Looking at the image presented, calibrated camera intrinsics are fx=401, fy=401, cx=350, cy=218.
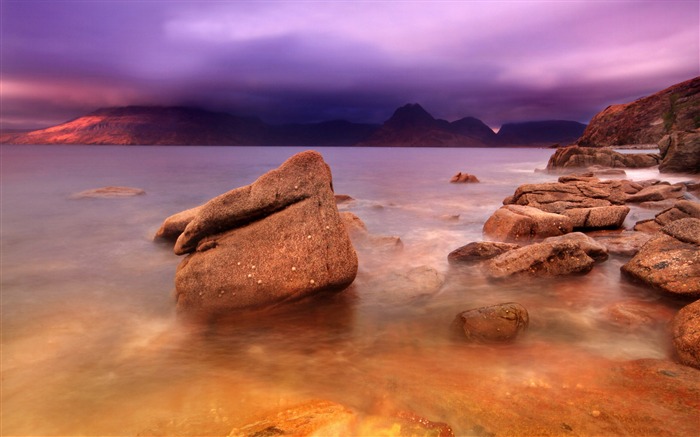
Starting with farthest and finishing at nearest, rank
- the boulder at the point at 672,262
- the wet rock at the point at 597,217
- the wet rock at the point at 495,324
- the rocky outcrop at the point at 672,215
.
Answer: the wet rock at the point at 597,217, the rocky outcrop at the point at 672,215, the boulder at the point at 672,262, the wet rock at the point at 495,324

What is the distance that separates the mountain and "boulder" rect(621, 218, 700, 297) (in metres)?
91.8

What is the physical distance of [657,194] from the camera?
691 inches

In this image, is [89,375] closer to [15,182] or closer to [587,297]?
[587,297]

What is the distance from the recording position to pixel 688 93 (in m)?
99.8

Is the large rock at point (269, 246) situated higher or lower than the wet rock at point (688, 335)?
higher

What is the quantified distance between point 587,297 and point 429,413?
5.04 metres

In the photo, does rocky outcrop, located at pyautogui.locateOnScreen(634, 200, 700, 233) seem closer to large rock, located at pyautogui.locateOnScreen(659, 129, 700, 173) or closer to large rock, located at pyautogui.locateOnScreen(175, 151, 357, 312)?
large rock, located at pyautogui.locateOnScreen(175, 151, 357, 312)

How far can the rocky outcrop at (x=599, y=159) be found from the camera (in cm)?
3841

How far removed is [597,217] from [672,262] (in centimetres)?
530

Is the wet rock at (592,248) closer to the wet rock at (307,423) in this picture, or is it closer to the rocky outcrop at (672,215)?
the rocky outcrop at (672,215)

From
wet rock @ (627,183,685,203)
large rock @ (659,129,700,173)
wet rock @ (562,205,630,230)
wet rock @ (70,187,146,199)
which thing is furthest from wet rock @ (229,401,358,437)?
large rock @ (659,129,700,173)

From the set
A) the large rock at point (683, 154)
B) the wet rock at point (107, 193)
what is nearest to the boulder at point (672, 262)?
the wet rock at point (107, 193)

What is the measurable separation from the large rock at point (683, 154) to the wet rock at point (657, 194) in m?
12.0

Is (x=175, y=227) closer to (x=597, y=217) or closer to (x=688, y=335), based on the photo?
(x=688, y=335)
